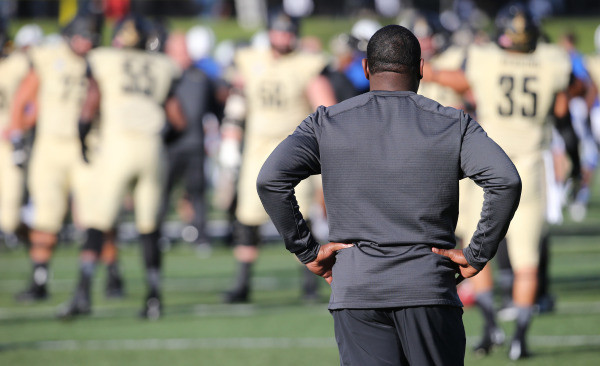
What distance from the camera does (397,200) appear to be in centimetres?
367

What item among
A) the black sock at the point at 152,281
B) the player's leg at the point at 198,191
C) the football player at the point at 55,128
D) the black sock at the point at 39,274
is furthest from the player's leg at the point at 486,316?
the player's leg at the point at 198,191

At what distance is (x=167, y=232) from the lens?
1487 centimetres

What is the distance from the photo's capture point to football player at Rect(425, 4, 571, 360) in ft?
22.1

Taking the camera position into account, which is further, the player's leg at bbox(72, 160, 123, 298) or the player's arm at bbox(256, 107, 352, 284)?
the player's leg at bbox(72, 160, 123, 298)

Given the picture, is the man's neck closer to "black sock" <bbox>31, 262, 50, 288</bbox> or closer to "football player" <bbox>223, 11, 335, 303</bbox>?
"football player" <bbox>223, 11, 335, 303</bbox>

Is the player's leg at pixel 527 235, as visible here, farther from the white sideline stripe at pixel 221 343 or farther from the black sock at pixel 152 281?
the black sock at pixel 152 281

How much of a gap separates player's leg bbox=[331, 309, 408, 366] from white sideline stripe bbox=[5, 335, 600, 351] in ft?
11.2

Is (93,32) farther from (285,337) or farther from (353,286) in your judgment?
(353,286)

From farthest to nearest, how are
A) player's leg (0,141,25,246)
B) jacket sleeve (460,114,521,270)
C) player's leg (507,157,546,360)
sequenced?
player's leg (0,141,25,246) < player's leg (507,157,546,360) < jacket sleeve (460,114,521,270)

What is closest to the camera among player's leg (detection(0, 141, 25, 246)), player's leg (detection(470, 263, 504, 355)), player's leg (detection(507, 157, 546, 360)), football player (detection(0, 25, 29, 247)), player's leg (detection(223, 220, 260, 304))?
player's leg (detection(507, 157, 546, 360))

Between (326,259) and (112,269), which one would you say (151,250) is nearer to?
(112,269)

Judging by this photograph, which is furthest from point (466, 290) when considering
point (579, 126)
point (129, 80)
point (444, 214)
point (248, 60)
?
point (579, 126)

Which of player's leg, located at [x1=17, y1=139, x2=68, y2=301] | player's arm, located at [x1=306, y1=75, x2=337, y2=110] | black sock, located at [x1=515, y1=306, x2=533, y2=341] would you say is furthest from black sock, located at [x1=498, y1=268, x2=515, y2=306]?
player's leg, located at [x1=17, y1=139, x2=68, y2=301]

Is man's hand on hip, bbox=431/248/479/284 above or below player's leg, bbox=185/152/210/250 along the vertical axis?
above
